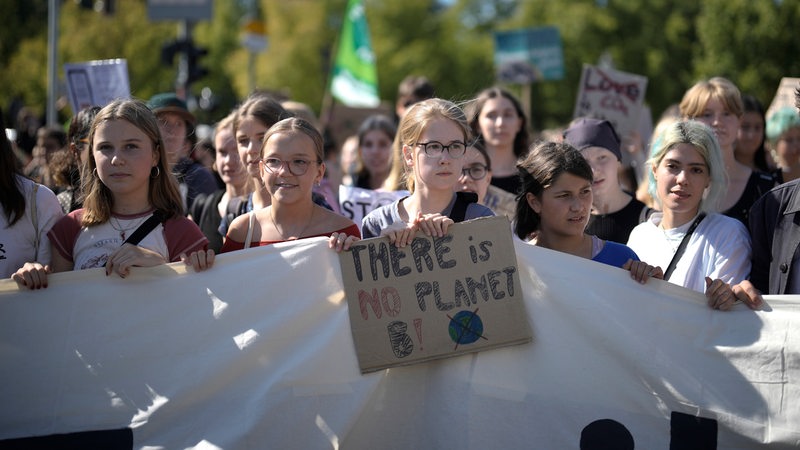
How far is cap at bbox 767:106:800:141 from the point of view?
22.7 feet

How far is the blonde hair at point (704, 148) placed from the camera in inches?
174

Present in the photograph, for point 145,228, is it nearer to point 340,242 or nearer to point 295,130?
point 295,130

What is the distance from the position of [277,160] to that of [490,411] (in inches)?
56.7

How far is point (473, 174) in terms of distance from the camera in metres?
5.25

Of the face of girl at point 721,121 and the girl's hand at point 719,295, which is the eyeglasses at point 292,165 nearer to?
the girl's hand at point 719,295

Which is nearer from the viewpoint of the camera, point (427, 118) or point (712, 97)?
point (427, 118)

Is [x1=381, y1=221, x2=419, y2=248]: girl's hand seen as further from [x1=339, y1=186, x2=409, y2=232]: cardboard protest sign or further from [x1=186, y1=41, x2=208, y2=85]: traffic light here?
[x1=186, y1=41, x2=208, y2=85]: traffic light

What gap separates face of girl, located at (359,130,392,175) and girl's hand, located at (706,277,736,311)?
3.91 meters

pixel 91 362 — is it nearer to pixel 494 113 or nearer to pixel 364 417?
pixel 364 417

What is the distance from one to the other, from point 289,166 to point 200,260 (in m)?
0.61

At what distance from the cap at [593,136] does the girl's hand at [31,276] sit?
3.01m

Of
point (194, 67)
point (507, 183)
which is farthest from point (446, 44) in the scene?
point (507, 183)

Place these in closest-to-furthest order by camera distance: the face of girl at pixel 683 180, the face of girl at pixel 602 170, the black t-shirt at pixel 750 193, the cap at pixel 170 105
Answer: the face of girl at pixel 683 180
the face of girl at pixel 602 170
the black t-shirt at pixel 750 193
the cap at pixel 170 105

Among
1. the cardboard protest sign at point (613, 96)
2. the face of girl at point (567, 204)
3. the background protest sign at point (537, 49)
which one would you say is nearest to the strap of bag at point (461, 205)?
the face of girl at point (567, 204)
